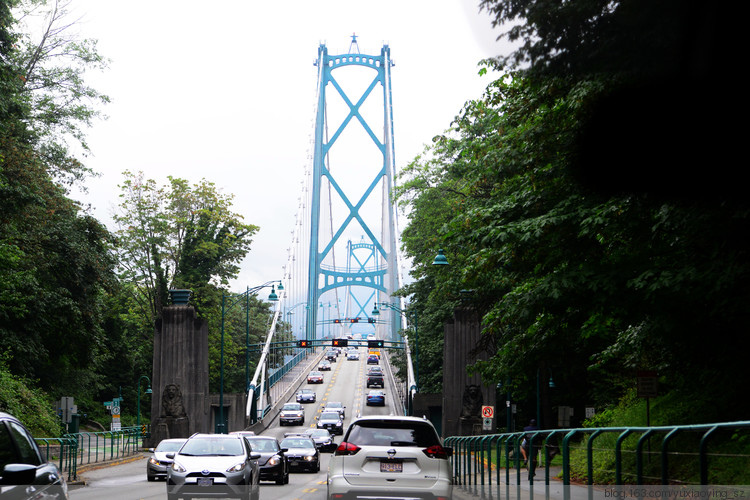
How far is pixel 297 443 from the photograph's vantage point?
3105 centimetres

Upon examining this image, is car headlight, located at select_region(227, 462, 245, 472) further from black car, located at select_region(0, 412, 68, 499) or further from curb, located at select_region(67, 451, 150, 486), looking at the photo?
curb, located at select_region(67, 451, 150, 486)

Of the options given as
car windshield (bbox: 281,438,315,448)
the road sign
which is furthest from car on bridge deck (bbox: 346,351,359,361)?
the road sign

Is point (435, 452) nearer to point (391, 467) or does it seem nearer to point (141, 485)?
point (391, 467)

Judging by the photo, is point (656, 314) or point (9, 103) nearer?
point (656, 314)

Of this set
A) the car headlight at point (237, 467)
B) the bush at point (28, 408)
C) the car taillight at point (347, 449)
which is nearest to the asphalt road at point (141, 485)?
A: the bush at point (28, 408)

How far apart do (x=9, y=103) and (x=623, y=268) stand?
21.0m

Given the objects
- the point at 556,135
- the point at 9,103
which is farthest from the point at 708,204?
the point at 9,103

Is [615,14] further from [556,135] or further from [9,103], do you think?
[9,103]

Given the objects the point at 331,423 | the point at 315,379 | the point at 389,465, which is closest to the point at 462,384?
the point at 331,423

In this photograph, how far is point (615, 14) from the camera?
907 centimetres

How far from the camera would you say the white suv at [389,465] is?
38.1 ft

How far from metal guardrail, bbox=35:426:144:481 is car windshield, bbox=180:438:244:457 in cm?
898

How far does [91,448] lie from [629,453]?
32.8m

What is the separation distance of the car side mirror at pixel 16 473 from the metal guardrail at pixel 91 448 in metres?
18.7
